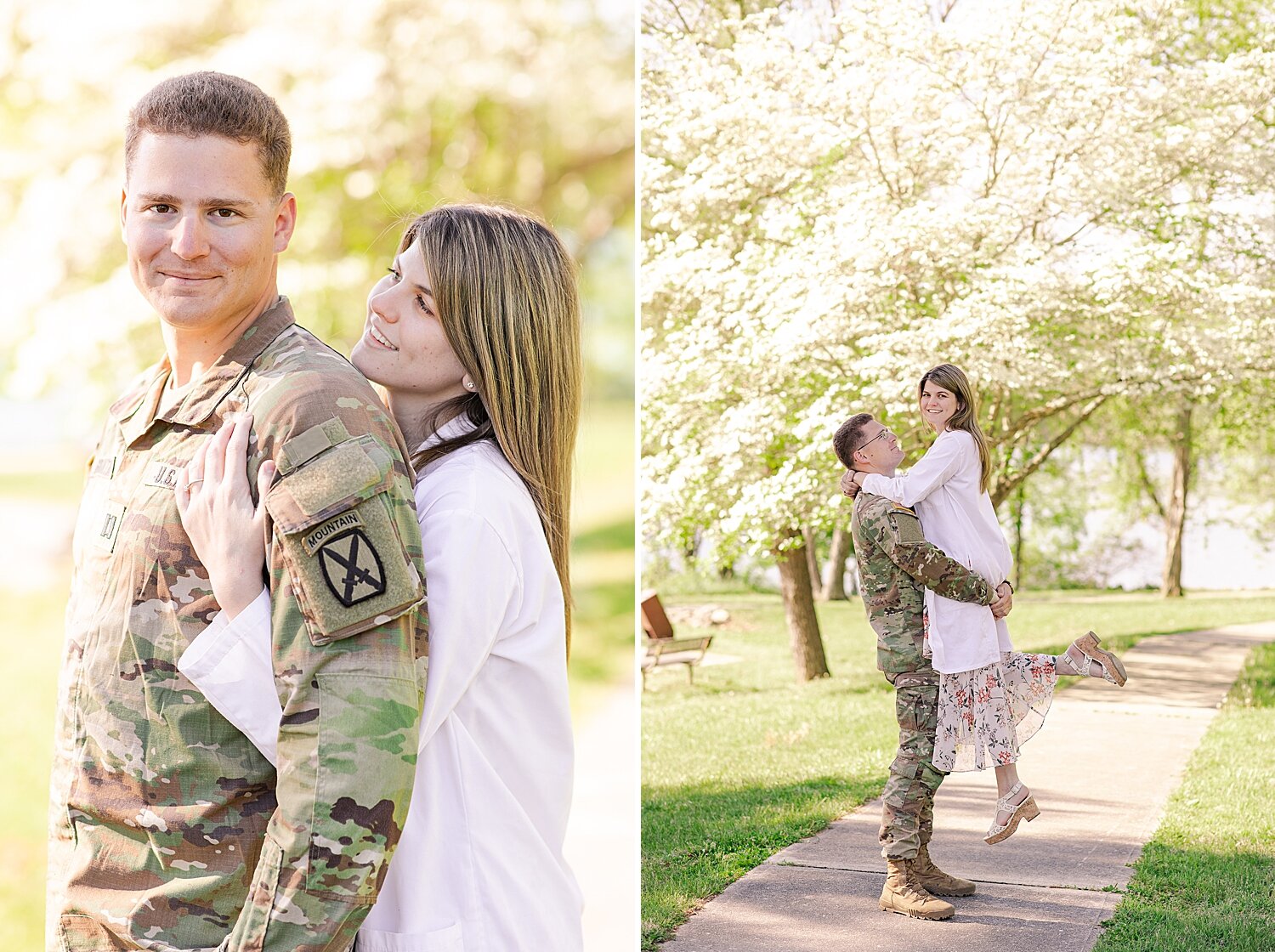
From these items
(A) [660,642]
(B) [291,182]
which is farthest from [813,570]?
(B) [291,182]

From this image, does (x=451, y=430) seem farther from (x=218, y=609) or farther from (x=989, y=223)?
(x=989, y=223)

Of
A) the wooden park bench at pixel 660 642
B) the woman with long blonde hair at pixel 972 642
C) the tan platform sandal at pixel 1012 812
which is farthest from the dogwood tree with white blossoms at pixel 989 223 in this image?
the wooden park bench at pixel 660 642

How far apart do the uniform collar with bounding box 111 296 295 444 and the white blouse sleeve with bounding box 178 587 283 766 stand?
26 centimetres

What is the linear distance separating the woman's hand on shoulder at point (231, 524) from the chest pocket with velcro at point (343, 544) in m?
0.03

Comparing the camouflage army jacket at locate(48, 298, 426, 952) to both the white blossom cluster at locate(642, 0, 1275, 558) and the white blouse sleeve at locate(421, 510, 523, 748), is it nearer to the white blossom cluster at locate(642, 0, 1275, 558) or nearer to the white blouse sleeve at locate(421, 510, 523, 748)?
the white blouse sleeve at locate(421, 510, 523, 748)

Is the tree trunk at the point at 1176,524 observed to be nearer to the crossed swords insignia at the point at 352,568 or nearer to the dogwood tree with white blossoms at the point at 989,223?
the dogwood tree with white blossoms at the point at 989,223

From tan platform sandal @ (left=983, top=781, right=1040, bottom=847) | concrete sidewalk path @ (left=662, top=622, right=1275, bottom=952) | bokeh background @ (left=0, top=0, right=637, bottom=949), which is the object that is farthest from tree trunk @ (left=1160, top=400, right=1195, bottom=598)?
bokeh background @ (left=0, top=0, right=637, bottom=949)

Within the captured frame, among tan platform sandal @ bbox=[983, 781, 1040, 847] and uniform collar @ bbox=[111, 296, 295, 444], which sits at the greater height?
uniform collar @ bbox=[111, 296, 295, 444]

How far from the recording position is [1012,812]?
359cm

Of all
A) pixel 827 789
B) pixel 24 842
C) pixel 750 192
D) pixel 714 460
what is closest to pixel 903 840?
pixel 827 789

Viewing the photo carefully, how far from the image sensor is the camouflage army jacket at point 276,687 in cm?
118

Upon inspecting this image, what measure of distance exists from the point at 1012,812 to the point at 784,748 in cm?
169

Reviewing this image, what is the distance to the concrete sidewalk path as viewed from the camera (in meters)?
3.60

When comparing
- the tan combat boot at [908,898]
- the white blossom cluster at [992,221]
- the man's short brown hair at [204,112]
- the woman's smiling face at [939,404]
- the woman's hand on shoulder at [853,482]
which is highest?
the white blossom cluster at [992,221]
